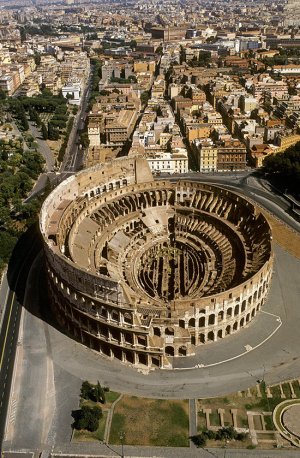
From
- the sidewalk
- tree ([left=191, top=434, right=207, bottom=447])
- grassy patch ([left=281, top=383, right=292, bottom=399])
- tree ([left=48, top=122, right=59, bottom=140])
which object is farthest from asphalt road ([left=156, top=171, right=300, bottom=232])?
the sidewalk

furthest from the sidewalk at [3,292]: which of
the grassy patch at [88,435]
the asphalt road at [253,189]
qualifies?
the asphalt road at [253,189]

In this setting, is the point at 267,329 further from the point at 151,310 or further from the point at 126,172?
the point at 126,172

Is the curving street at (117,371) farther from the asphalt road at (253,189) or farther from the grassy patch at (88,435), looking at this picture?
the asphalt road at (253,189)

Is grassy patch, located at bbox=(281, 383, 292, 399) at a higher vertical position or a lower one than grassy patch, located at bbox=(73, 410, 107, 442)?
higher

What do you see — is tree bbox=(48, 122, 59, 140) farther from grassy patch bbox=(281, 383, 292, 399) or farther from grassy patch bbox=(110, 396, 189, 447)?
grassy patch bbox=(281, 383, 292, 399)

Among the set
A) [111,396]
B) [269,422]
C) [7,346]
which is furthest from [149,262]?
[269,422]

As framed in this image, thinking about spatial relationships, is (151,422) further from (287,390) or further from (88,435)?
(287,390)
